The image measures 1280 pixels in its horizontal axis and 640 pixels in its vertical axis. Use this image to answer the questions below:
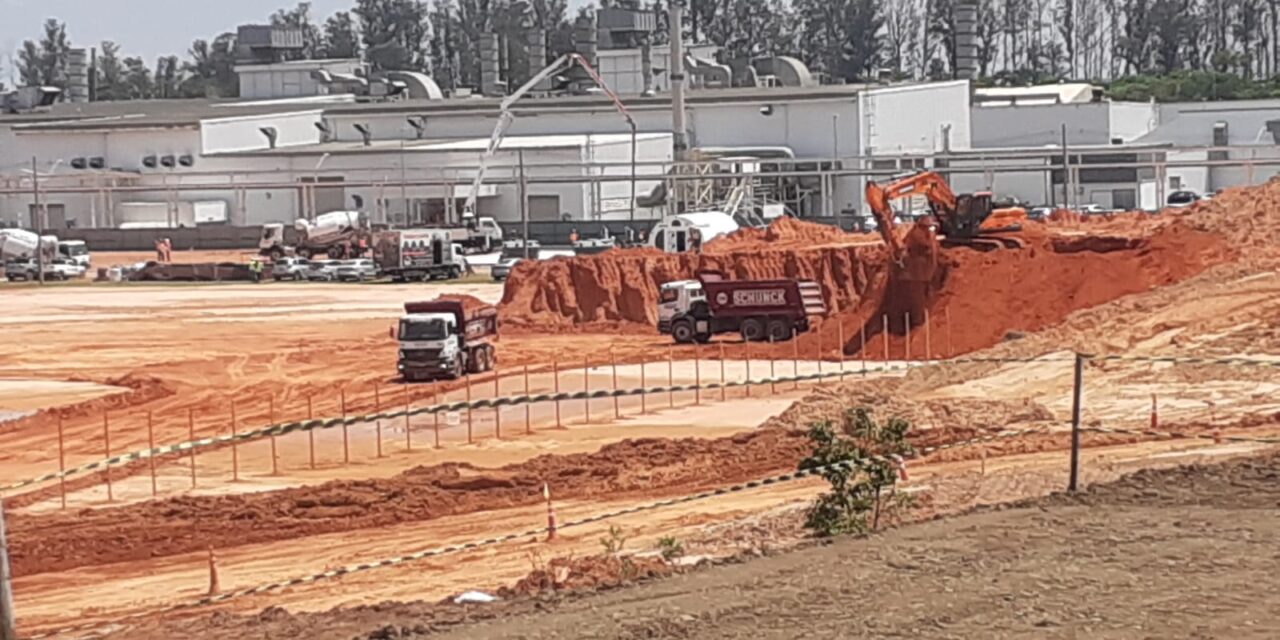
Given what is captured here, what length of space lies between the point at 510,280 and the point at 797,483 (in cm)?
3732

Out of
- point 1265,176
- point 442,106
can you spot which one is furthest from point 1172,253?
point 442,106

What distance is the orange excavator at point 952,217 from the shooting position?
47188mm

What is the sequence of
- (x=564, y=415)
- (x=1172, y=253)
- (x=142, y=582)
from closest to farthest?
(x=142, y=582)
(x=564, y=415)
(x=1172, y=253)

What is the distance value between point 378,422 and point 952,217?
61.8 feet

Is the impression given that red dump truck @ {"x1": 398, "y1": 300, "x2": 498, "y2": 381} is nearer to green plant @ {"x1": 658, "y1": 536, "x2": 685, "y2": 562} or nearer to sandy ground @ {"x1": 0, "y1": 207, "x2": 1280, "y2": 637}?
sandy ground @ {"x1": 0, "y1": 207, "x2": 1280, "y2": 637}

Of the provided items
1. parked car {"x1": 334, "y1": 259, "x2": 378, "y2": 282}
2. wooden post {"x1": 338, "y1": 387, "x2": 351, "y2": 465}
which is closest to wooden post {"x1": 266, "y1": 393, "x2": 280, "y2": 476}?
wooden post {"x1": 338, "y1": 387, "x2": 351, "y2": 465}

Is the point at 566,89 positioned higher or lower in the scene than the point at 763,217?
higher

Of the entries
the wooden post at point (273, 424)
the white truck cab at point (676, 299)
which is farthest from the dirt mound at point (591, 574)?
the white truck cab at point (676, 299)

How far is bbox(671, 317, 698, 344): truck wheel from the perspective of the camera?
1892 inches

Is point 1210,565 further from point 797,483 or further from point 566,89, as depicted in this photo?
point 566,89

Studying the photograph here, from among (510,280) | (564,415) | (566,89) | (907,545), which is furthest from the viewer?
(566,89)

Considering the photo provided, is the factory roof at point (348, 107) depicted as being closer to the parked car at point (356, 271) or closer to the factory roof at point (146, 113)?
the factory roof at point (146, 113)

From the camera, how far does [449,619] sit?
13016 mm

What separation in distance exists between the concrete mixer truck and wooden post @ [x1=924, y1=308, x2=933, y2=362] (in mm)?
43421
